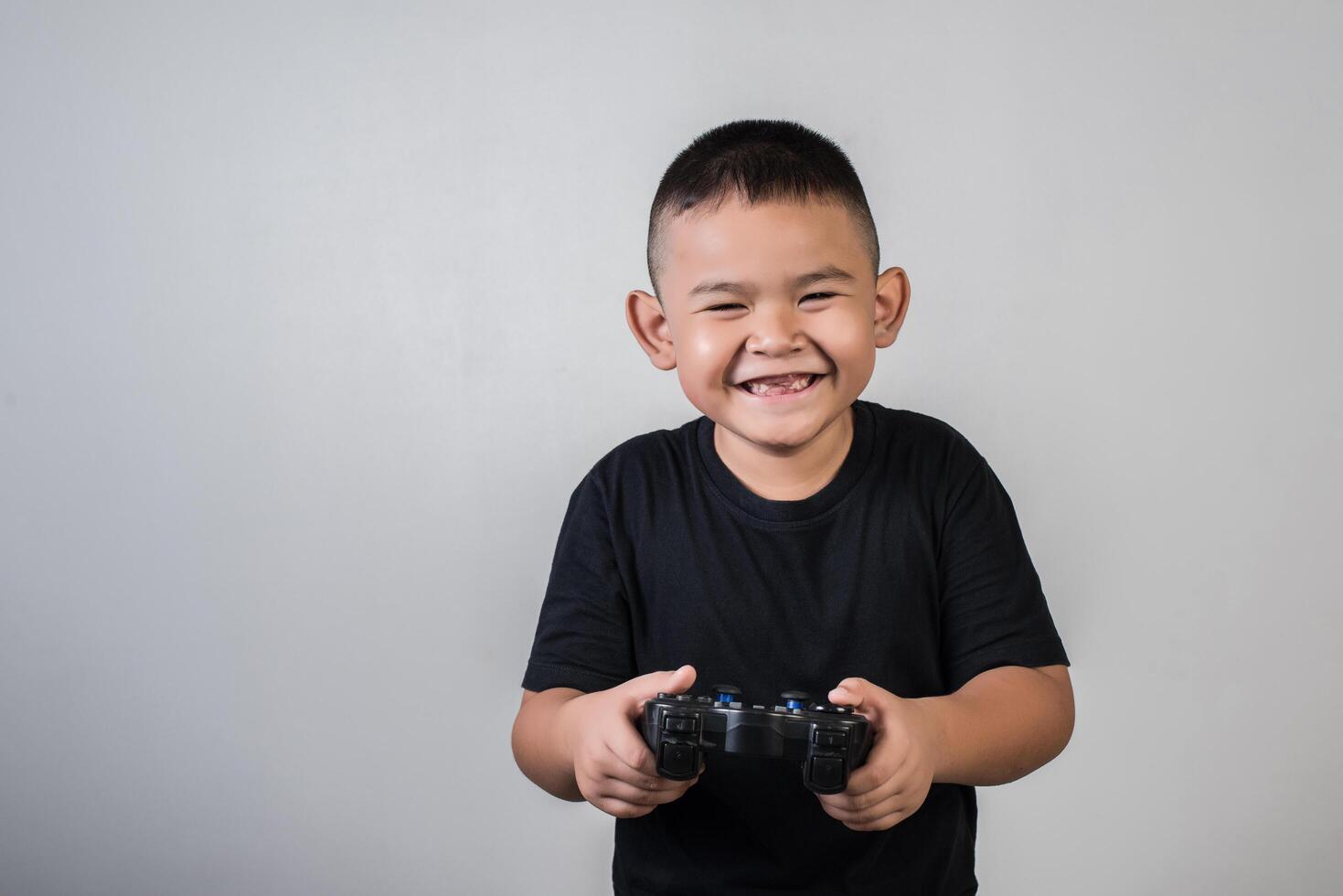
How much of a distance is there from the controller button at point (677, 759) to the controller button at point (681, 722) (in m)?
0.01

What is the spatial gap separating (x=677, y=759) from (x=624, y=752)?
56mm

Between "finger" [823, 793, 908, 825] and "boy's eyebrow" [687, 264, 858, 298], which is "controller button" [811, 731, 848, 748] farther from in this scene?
"boy's eyebrow" [687, 264, 858, 298]

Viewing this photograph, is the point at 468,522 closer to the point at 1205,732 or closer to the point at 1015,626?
the point at 1015,626

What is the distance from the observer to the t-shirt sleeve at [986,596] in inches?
37.7

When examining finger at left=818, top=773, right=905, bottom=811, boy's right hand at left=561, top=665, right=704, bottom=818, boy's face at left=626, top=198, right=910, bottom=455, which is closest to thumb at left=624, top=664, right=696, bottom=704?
boy's right hand at left=561, top=665, right=704, bottom=818

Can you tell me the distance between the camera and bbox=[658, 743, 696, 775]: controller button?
0.74 m

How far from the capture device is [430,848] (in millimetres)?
1345

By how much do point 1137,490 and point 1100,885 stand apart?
0.42 m

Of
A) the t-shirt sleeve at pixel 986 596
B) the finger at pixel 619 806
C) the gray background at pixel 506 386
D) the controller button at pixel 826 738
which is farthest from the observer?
the gray background at pixel 506 386

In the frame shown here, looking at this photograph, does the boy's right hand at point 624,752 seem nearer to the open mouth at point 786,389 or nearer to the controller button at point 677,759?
the controller button at point 677,759

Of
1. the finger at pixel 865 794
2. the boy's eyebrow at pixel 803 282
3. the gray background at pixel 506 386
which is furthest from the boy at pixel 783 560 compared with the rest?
the gray background at pixel 506 386

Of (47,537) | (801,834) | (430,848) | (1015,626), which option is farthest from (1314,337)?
(47,537)

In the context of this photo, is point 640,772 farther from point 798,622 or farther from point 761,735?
point 798,622

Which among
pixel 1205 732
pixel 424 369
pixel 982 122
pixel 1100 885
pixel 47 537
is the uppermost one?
pixel 982 122
